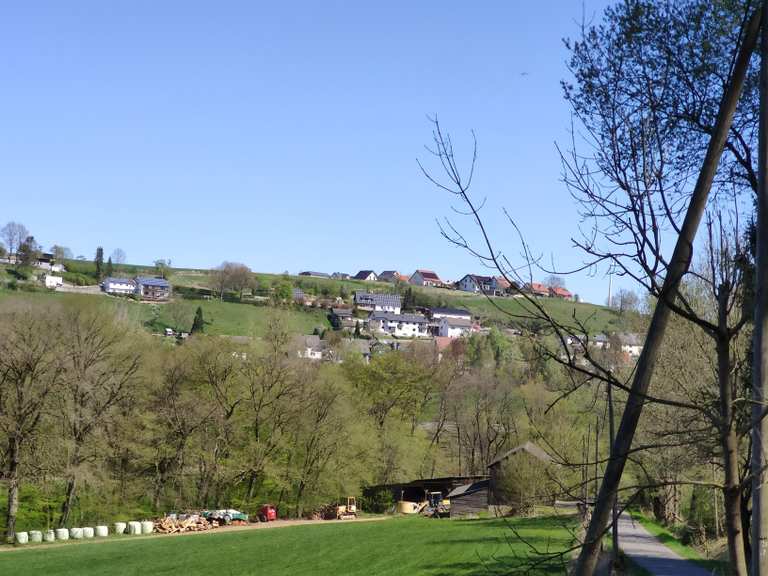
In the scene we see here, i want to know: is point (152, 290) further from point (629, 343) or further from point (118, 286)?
point (629, 343)

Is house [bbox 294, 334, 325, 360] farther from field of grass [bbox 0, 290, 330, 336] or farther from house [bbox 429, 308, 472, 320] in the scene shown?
house [bbox 429, 308, 472, 320]

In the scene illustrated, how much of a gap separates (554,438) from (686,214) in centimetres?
3424

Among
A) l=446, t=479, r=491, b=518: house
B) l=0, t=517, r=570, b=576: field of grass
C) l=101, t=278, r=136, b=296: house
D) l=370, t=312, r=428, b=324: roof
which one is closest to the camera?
l=0, t=517, r=570, b=576: field of grass

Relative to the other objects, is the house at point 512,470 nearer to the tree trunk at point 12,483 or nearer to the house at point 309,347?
the house at point 309,347

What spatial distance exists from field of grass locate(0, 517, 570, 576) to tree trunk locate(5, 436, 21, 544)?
2347 mm

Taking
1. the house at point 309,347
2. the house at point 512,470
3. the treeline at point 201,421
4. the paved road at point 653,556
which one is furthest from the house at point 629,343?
the house at point 309,347

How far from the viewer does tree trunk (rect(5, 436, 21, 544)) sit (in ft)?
112

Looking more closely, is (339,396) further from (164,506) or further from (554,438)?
(554,438)

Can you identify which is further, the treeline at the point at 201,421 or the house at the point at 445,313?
the house at the point at 445,313

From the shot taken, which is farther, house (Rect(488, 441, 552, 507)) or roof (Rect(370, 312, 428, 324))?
roof (Rect(370, 312, 428, 324))

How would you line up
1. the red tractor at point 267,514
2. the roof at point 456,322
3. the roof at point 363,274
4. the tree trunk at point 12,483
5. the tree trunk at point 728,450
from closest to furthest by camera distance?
1. the tree trunk at point 728,450
2. the tree trunk at point 12,483
3. the red tractor at point 267,514
4. the roof at point 456,322
5. the roof at point 363,274

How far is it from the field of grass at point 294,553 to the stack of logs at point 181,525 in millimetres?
2416

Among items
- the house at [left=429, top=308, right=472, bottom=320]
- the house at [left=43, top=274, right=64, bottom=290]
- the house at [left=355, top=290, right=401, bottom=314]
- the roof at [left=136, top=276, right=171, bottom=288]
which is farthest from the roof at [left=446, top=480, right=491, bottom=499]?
the house at [left=429, top=308, right=472, bottom=320]

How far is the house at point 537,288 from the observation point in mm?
4102
